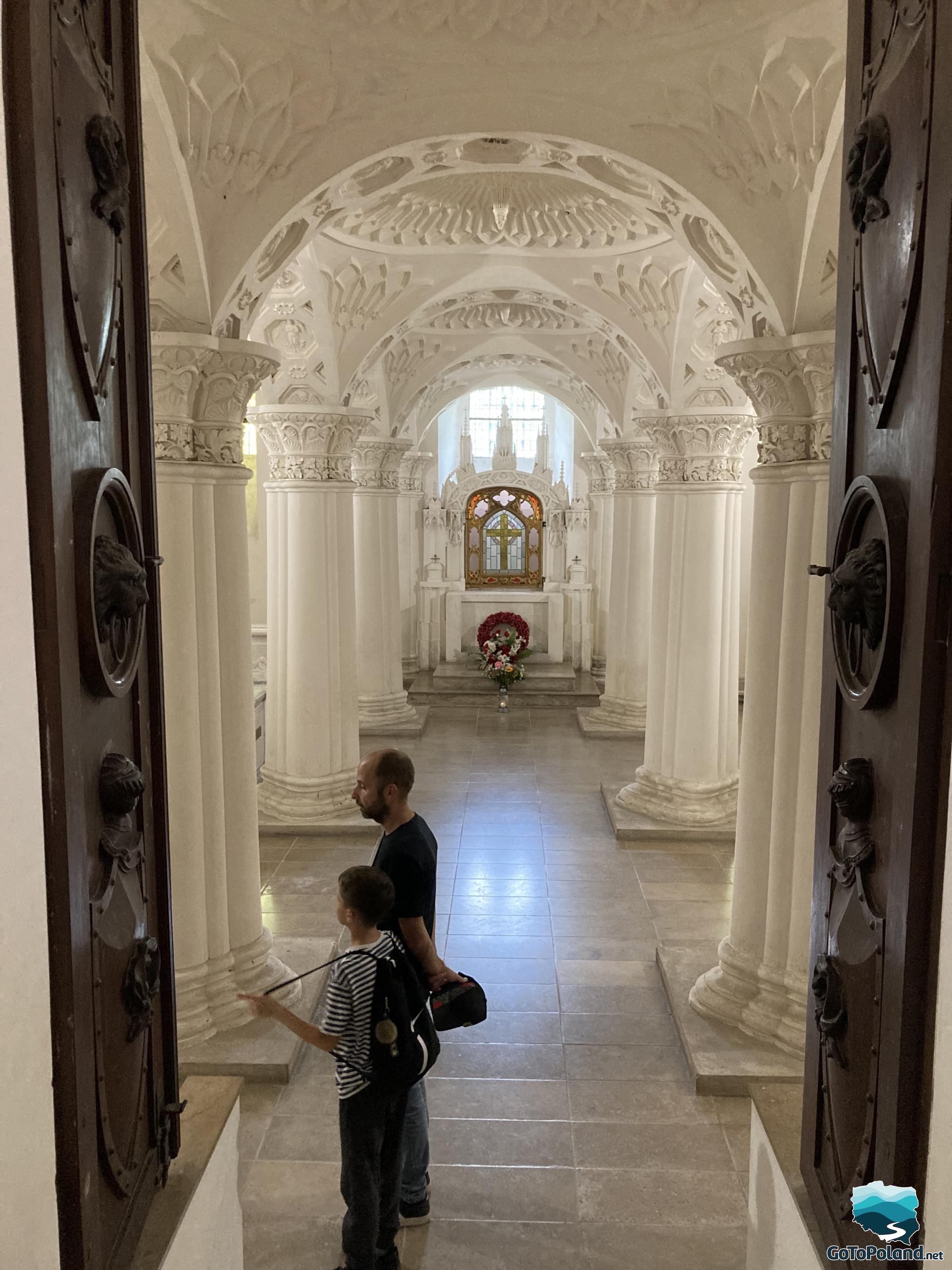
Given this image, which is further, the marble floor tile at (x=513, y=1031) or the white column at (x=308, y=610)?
the white column at (x=308, y=610)

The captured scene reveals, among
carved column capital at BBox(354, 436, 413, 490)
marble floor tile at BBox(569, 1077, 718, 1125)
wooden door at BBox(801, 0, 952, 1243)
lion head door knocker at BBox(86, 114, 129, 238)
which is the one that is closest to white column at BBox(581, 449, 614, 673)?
carved column capital at BBox(354, 436, 413, 490)

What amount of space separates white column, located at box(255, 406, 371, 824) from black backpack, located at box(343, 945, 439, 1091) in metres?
5.90

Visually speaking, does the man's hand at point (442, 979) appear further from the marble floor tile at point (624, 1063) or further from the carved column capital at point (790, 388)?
the carved column capital at point (790, 388)

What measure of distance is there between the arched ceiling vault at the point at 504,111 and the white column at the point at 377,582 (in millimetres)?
7283

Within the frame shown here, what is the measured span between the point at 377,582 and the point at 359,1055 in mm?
10110

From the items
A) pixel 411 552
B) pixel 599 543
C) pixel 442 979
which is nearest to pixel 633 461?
pixel 599 543

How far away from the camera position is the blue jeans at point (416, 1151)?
373 cm

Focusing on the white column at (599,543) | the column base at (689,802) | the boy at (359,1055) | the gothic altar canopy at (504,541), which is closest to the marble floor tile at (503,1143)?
the boy at (359,1055)

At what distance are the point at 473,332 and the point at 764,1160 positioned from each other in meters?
11.4

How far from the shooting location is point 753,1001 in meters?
5.25

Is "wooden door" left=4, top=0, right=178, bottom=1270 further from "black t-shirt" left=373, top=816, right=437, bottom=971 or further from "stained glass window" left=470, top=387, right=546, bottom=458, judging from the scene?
"stained glass window" left=470, top=387, right=546, bottom=458

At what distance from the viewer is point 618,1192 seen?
416 cm

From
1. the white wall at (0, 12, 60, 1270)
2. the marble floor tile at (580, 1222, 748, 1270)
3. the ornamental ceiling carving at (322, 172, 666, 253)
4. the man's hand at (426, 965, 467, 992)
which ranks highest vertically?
the ornamental ceiling carving at (322, 172, 666, 253)

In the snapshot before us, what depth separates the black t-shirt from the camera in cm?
340
